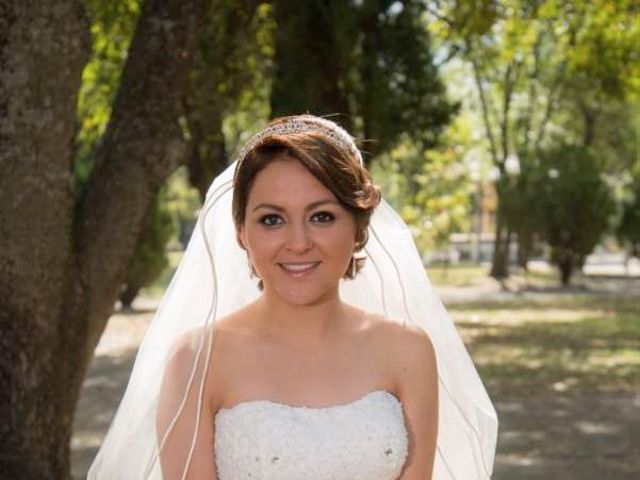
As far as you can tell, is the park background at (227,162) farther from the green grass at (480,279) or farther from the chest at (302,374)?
the chest at (302,374)

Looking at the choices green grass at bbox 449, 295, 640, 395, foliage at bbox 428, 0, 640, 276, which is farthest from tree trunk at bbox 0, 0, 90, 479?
foliage at bbox 428, 0, 640, 276

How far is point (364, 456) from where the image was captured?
2.77 meters

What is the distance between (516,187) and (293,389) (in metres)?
33.5

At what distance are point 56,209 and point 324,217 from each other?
8.56 ft

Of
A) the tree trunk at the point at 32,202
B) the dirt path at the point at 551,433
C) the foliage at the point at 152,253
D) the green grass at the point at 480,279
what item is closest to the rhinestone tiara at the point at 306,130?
the tree trunk at the point at 32,202

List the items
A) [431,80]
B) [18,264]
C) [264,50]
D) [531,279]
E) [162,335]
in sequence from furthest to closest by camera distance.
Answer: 1. [531,279]
2. [264,50]
3. [431,80]
4. [18,264]
5. [162,335]

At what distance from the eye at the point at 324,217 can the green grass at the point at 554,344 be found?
1028cm

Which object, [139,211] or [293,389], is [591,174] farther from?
[293,389]

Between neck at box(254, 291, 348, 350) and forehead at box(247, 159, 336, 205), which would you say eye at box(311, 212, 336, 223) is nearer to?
forehead at box(247, 159, 336, 205)

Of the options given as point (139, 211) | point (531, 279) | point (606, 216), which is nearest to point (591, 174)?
point (606, 216)

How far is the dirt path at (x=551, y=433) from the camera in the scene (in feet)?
29.0

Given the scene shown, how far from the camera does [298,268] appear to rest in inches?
112

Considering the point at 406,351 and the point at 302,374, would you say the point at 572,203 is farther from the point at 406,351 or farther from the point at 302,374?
the point at 302,374

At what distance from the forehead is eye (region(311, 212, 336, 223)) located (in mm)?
48
